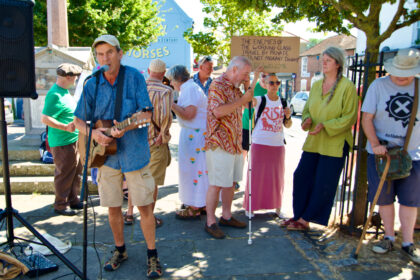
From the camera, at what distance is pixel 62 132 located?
15.2 feet

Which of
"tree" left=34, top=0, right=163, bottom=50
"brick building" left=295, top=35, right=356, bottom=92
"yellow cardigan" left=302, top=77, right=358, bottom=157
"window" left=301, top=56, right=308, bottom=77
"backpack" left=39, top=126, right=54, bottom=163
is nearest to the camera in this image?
"yellow cardigan" left=302, top=77, right=358, bottom=157

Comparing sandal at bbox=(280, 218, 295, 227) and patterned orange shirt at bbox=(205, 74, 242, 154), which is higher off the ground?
patterned orange shirt at bbox=(205, 74, 242, 154)

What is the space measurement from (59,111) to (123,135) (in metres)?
1.89

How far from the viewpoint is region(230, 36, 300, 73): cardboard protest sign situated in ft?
13.4

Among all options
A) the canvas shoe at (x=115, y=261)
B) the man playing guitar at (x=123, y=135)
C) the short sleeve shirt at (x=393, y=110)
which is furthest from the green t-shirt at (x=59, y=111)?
the short sleeve shirt at (x=393, y=110)

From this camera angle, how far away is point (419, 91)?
339 cm

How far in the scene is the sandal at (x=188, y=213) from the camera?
4.55m

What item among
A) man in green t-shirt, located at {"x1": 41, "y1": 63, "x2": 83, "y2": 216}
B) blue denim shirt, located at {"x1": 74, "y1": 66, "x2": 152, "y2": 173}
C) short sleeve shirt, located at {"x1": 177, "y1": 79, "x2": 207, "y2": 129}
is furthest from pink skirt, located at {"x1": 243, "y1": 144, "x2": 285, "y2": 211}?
man in green t-shirt, located at {"x1": 41, "y1": 63, "x2": 83, "y2": 216}

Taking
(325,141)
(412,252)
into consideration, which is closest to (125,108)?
(325,141)

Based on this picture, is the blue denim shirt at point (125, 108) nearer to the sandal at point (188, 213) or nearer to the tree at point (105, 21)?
the sandal at point (188, 213)

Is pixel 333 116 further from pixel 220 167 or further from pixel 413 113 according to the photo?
pixel 220 167

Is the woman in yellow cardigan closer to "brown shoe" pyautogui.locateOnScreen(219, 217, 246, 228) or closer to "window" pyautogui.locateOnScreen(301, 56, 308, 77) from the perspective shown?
"brown shoe" pyautogui.locateOnScreen(219, 217, 246, 228)

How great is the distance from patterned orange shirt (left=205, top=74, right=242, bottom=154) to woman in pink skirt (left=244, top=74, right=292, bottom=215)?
0.61 metres

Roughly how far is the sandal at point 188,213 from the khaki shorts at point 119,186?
1472 mm
